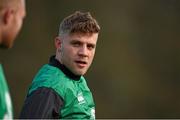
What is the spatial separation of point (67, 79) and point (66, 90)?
0.33ft

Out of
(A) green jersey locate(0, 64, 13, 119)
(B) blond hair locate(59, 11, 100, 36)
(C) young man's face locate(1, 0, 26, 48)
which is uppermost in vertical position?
(C) young man's face locate(1, 0, 26, 48)

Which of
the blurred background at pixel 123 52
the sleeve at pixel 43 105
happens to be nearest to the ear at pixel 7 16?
the sleeve at pixel 43 105

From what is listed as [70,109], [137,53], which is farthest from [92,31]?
[137,53]

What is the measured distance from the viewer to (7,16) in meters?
3.56

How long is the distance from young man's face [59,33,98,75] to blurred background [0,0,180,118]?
906 cm

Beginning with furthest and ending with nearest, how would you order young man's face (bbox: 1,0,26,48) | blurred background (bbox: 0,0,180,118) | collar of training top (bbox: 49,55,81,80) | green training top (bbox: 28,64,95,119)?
1. blurred background (bbox: 0,0,180,118)
2. collar of training top (bbox: 49,55,81,80)
3. green training top (bbox: 28,64,95,119)
4. young man's face (bbox: 1,0,26,48)

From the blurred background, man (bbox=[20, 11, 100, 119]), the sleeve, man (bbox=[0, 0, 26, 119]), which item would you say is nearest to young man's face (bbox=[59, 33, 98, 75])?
man (bbox=[20, 11, 100, 119])

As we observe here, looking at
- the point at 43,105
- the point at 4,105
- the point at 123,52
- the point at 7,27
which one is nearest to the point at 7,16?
the point at 7,27

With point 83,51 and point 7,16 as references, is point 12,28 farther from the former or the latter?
point 83,51

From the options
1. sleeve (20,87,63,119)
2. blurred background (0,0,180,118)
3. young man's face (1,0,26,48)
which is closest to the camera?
young man's face (1,0,26,48)

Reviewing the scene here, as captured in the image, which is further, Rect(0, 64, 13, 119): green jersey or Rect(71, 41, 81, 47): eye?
Rect(71, 41, 81, 47): eye

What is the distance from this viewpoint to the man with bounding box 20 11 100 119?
4.21 meters

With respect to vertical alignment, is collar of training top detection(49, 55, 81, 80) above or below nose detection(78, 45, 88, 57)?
below

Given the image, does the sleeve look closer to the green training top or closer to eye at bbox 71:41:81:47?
the green training top
